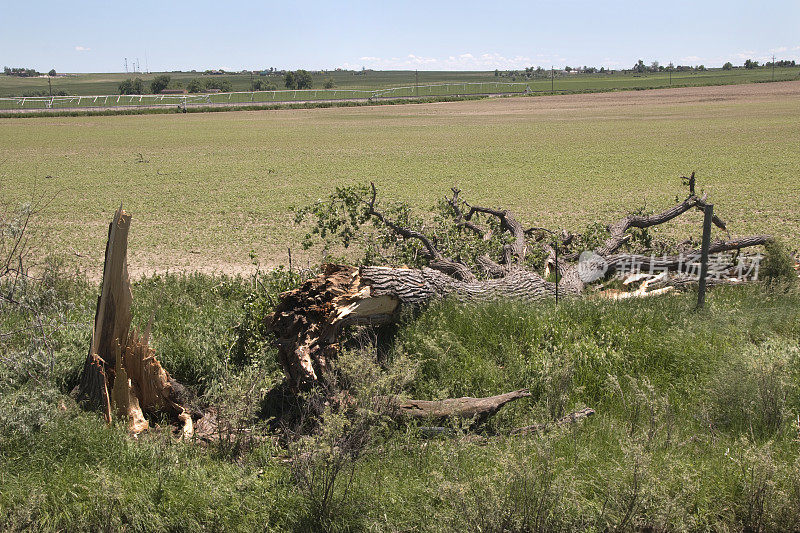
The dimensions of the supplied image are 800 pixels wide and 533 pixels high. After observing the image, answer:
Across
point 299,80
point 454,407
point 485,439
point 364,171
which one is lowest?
point 485,439

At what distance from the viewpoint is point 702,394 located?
550cm

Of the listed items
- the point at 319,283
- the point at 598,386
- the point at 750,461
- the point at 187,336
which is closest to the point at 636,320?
the point at 598,386

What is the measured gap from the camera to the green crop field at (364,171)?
14.3m

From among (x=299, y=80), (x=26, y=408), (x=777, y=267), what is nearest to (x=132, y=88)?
(x=299, y=80)

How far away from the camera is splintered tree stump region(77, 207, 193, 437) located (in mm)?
5523

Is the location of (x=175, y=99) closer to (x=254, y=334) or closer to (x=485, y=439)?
(x=254, y=334)

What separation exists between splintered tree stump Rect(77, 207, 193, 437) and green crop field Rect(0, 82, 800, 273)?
15.3 feet

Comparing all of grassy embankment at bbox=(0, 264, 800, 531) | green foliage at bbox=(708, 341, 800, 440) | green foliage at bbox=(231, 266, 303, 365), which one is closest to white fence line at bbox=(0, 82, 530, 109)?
green foliage at bbox=(231, 266, 303, 365)

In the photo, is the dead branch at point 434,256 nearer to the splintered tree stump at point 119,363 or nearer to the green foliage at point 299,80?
the splintered tree stump at point 119,363

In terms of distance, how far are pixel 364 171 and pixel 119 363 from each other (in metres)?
18.5

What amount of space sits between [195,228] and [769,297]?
11731 mm

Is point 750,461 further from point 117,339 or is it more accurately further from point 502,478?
point 117,339

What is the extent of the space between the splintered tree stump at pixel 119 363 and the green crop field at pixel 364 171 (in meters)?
4.66

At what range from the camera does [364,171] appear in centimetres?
2364
